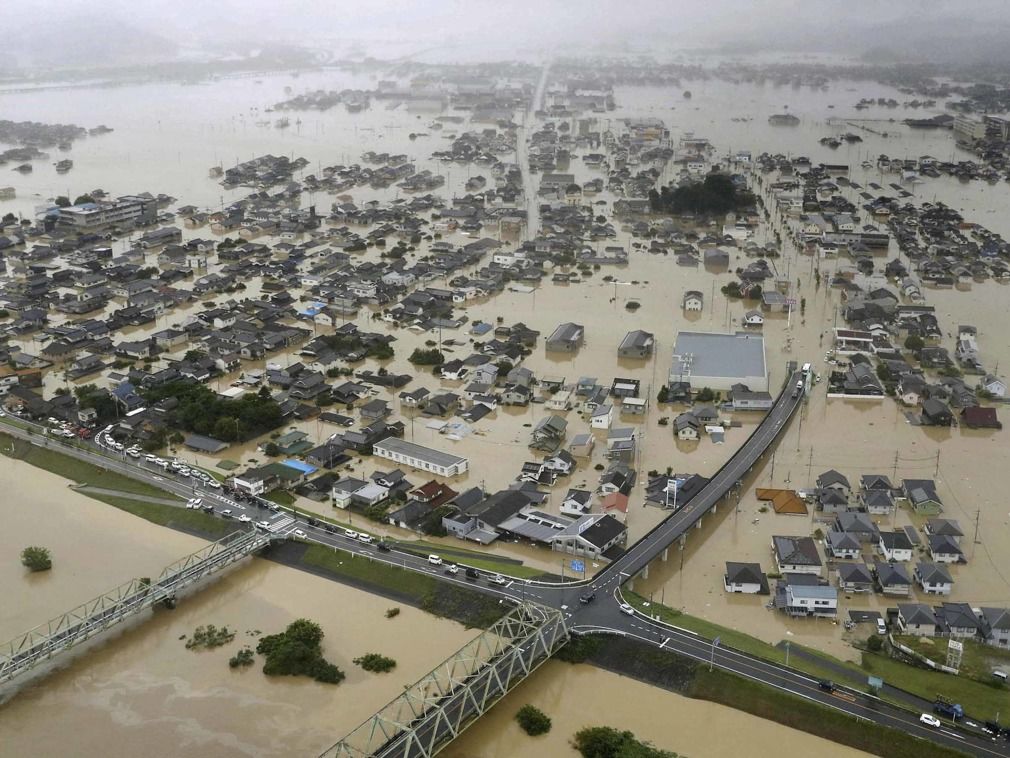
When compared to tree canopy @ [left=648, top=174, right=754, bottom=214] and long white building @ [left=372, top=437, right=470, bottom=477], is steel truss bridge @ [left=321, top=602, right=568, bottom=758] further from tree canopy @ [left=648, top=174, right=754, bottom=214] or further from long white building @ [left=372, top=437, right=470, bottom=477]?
tree canopy @ [left=648, top=174, right=754, bottom=214]

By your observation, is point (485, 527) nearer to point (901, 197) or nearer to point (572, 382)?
point (572, 382)

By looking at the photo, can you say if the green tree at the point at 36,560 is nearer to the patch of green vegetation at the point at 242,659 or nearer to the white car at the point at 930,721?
the patch of green vegetation at the point at 242,659

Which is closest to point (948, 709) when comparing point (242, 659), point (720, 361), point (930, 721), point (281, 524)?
point (930, 721)

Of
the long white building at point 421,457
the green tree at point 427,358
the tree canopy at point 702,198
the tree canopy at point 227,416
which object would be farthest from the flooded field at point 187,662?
the tree canopy at point 702,198

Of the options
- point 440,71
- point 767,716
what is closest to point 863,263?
point 767,716

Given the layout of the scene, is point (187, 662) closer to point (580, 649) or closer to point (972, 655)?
point (580, 649)
